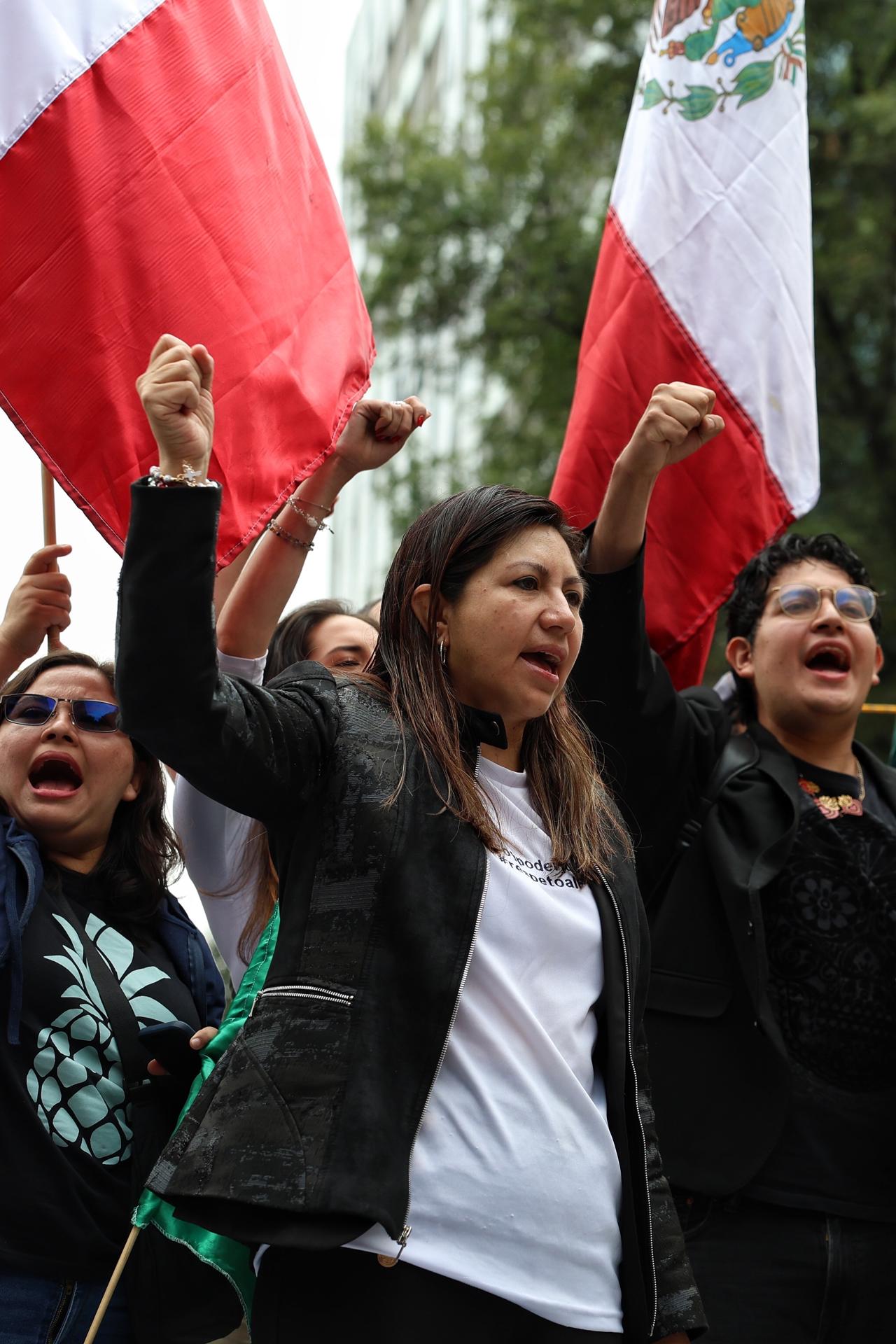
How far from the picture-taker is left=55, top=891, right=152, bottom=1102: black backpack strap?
2721mm

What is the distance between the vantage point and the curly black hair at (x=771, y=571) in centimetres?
368

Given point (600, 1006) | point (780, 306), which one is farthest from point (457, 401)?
point (600, 1006)

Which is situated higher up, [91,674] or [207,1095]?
[91,674]

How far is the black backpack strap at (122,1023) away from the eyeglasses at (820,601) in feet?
5.50

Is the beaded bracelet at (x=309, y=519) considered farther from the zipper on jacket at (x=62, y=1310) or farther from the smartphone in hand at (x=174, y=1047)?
the zipper on jacket at (x=62, y=1310)

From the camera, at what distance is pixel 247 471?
300cm

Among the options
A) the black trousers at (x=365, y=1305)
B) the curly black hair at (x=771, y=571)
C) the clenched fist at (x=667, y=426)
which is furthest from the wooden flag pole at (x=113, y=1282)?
the curly black hair at (x=771, y=571)

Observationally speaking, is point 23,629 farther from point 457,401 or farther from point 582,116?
point 457,401

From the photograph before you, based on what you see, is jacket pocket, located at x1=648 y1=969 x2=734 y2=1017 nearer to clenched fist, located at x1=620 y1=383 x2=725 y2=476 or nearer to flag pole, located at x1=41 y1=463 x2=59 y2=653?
clenched fist, located at x1=620 y1=383 x2=725 y2=476

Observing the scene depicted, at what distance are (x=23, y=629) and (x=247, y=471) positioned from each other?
530 millimetres

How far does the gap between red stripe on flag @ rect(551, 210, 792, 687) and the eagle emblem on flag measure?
511 mm

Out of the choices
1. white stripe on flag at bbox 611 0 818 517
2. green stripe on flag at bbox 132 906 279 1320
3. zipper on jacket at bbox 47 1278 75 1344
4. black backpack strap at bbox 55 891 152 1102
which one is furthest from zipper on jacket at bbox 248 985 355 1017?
white stripe on flag at bbox 611 0 818 517

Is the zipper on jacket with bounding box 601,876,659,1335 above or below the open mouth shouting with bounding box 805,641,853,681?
below

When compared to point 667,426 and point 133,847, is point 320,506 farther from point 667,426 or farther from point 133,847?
point 133,847
